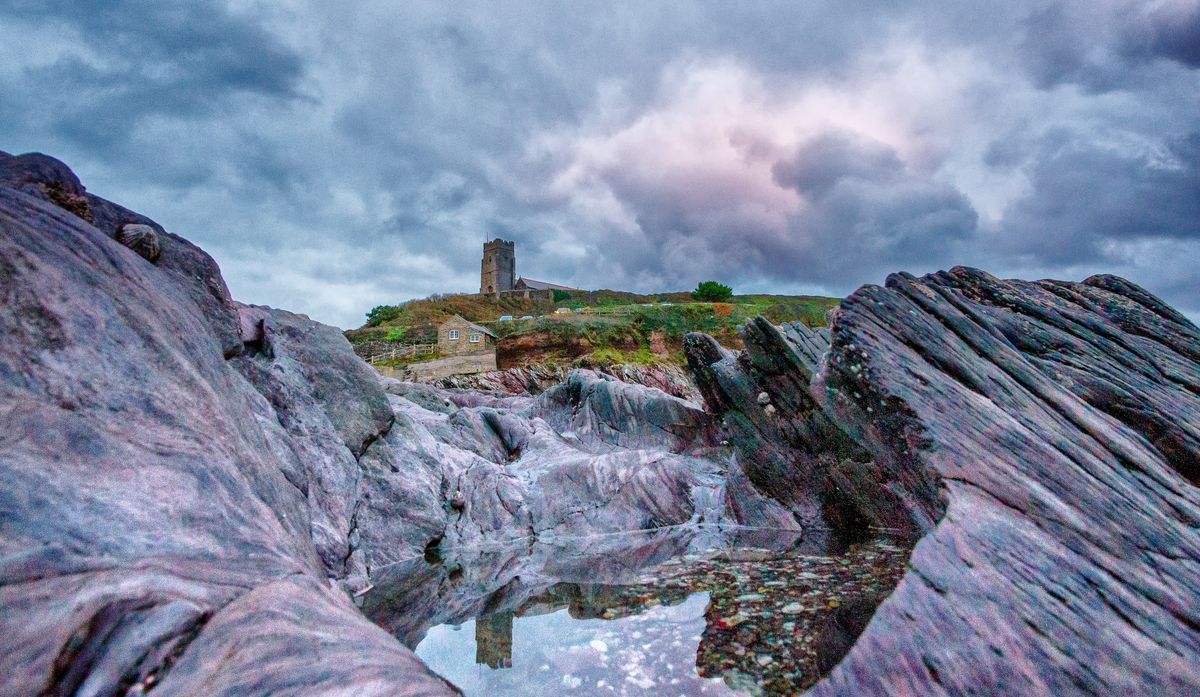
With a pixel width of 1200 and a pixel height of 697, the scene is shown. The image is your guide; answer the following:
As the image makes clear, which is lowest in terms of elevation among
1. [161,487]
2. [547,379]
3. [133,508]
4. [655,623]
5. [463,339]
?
[655,623]

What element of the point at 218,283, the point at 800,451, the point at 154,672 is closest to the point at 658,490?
the point at 800,451

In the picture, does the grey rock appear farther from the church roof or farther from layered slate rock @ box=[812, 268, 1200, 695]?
the church roof

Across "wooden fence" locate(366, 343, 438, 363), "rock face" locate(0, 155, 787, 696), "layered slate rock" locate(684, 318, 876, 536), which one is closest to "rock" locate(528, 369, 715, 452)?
"layered slate rock" locate(684, 318, 876, 536)

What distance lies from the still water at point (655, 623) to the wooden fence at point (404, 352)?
2286 inches

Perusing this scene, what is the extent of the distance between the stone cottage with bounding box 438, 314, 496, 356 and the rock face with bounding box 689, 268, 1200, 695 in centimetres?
5695

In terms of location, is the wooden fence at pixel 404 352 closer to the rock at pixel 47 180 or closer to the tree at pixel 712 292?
the tree at pixel 712 292

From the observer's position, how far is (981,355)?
6.91 m

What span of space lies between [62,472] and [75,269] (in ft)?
8.20

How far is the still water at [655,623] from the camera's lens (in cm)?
527

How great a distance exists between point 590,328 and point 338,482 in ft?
157

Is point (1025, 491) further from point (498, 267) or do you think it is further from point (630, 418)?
point (498, 267)

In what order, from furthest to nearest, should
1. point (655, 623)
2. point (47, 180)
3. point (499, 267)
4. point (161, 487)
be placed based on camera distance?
point (499, 267)
point (655, 623)
point (47, 180)
point (161, 487)

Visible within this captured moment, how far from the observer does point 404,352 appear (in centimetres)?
6700

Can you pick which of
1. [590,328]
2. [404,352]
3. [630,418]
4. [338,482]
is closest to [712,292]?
[590,328]
